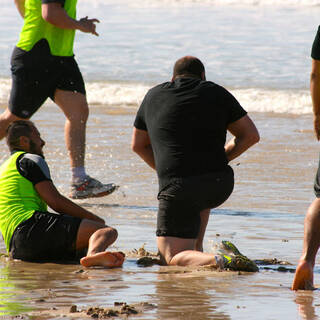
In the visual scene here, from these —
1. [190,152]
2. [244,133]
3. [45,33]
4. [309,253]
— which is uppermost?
[45,33]

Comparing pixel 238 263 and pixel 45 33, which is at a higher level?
pixel 45 33

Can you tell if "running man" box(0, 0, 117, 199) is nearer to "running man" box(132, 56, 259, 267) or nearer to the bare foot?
"running man" box(132, 56, 259, 267)

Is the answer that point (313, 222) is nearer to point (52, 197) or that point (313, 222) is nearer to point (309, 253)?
point (309, 253)

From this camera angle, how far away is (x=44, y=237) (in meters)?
5.07

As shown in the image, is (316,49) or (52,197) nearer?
(316,49)

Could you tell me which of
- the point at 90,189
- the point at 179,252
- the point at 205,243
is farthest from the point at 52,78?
the point at 179,252

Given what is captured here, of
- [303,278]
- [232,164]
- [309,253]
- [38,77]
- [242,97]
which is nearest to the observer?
[303,278]

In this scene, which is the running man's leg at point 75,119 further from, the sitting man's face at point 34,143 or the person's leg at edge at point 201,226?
the person's leg at edge at point 201,226

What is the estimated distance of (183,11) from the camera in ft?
96.8

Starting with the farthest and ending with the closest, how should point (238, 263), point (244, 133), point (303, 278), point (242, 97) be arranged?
point (242, 97), point (244, 133), point (238, 263), point (303, 278)

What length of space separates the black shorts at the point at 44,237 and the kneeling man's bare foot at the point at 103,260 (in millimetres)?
258

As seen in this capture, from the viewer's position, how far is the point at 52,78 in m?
7.08

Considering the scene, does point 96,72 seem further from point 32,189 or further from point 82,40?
point 32,189

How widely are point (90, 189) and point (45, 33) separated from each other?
1.34 m
